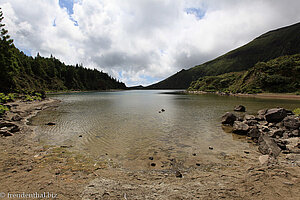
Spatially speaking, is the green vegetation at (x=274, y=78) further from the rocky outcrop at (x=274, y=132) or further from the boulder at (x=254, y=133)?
the boulder at (x=254, y=133)

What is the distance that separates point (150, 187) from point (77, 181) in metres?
3.35

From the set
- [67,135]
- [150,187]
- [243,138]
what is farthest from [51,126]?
[243,138]

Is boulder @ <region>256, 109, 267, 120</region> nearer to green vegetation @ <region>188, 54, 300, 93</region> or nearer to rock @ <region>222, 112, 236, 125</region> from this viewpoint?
rock @ <region>222, 112, 236, 125</region>

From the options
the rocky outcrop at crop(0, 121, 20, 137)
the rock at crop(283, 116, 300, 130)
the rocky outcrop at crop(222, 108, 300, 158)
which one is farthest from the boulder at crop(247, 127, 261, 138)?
the rocky outcrop at crop(0, 121, 20, 137)

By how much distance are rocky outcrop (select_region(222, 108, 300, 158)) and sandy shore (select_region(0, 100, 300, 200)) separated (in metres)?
1.09

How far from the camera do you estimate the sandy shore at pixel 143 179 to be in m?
5.29

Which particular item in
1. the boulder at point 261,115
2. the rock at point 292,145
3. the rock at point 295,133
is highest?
the boulder at point 261,115

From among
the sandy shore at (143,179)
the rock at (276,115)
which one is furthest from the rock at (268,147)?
the rock at (276,115)

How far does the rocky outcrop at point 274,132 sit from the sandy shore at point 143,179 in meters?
1.09

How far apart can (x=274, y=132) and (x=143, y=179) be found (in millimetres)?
14732

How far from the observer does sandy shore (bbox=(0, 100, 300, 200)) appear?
17.4 feet

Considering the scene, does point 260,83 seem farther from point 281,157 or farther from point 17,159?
point 17,159

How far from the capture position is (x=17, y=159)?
325 inches

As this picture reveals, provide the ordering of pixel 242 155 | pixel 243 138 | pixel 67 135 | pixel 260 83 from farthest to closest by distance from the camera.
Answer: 1. pixel 260 83
2. pixel 67 135
3. pixel 243 138
4. pixel 242 155
